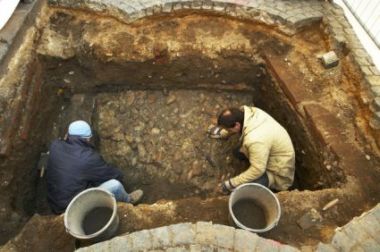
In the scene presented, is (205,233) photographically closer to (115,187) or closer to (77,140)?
(115,187)

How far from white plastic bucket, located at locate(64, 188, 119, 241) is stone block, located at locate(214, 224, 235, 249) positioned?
3.18 ft

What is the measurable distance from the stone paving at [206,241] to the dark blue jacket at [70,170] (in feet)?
4.09

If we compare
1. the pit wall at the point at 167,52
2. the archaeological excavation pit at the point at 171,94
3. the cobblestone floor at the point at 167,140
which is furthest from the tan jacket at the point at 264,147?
the cobblestone floor at the point at 167,140

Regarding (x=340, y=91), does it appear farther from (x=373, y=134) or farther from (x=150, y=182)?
(x=150, y=182)

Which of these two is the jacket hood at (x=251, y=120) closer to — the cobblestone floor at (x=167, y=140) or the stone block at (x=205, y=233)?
the cobblestone floor at (x=167, y=140)

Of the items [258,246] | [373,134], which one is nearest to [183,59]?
[373,134]

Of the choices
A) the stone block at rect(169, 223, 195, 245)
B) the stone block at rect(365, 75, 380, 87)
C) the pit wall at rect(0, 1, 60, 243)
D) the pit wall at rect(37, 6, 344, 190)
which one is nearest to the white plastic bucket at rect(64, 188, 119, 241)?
the stone block at rect(169, 223, 195, 245)

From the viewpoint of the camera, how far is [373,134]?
421 centimetres

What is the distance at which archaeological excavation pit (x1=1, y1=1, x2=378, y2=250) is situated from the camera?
181 inches

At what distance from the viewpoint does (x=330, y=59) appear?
4805 millimetres

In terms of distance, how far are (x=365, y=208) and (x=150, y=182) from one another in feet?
9.22

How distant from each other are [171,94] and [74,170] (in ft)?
7.48

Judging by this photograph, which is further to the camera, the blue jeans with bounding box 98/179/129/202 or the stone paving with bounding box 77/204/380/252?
the blue jeans with bounding box 98/179/129/202

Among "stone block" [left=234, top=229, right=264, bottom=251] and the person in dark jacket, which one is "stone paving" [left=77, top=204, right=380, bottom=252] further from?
the person in dark jacket
